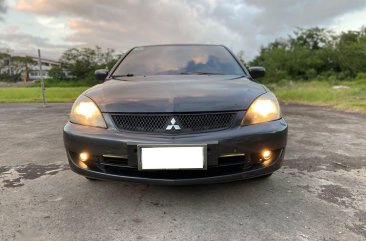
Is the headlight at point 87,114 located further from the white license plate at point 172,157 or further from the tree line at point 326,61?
the tree line at point 326,61

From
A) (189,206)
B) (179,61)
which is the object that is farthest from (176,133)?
(179,61)

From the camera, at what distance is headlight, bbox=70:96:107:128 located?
2496mm

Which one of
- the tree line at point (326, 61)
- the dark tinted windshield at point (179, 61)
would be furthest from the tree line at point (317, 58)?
the dark tinted windshield at point (179, 61)

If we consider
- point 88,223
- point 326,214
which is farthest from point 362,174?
point 88,223

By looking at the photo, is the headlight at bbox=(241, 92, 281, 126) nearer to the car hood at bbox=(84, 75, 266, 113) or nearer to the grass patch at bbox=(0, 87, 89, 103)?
the car hood at bbox=(84, 75, 266, 113)

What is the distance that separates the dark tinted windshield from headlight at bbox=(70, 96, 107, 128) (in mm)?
915

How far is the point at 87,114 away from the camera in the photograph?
8.45 feet

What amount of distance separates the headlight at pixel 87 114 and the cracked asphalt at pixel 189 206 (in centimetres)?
64

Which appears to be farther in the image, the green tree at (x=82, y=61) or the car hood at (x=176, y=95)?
the green tree at (x=82, y=61)

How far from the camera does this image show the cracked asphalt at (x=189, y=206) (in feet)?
7.21

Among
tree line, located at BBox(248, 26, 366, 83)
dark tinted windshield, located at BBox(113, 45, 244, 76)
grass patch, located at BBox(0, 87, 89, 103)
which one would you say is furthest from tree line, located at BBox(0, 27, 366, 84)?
dark tinted windshield, located at BBox(113, 45, 244, 76)

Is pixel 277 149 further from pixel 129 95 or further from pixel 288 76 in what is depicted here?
pixel 288 76

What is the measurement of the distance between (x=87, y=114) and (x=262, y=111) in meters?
1.30

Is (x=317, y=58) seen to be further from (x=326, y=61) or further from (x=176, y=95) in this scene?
(x=176, y=95)
